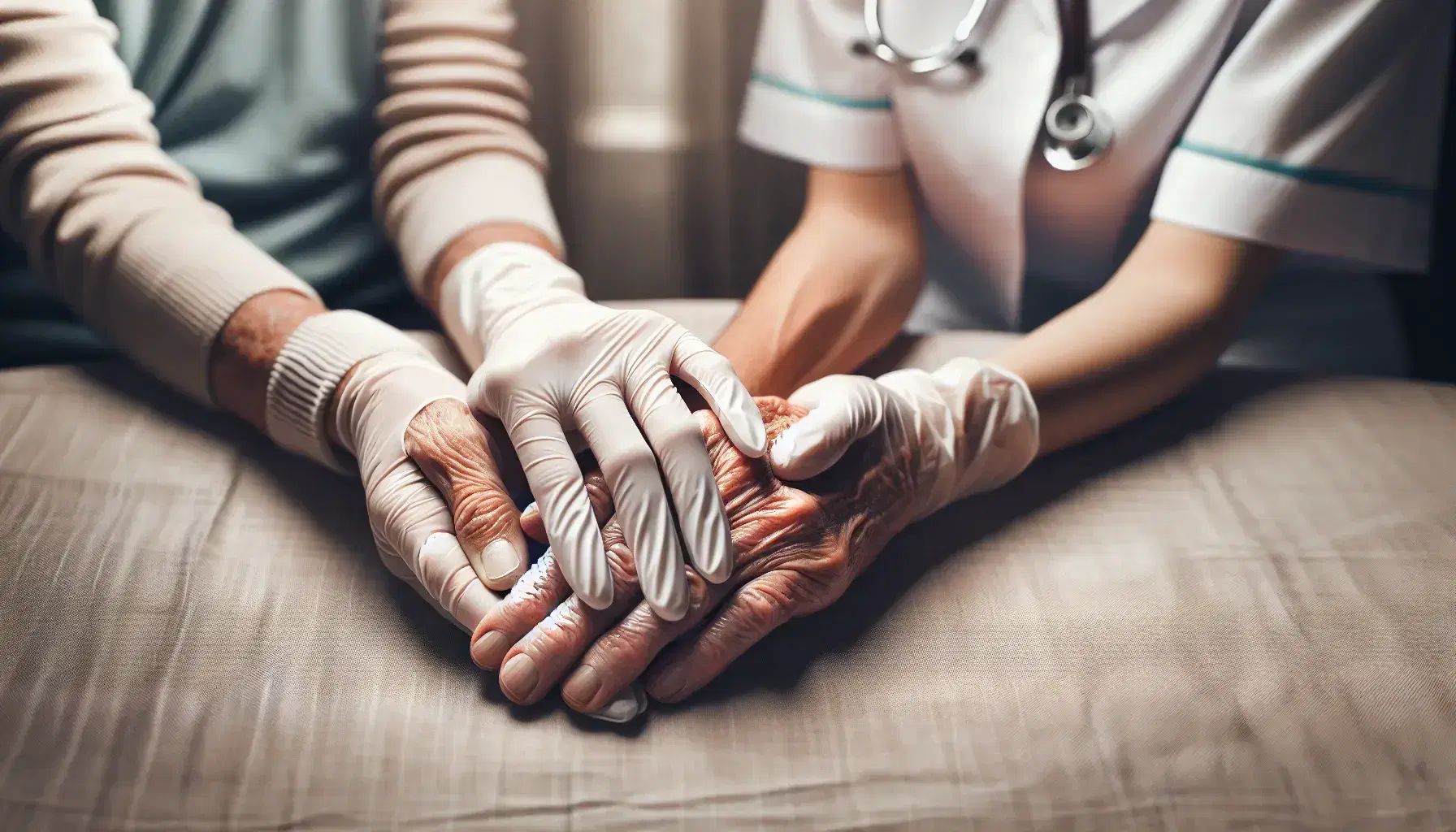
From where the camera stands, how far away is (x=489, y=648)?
23.0 inches

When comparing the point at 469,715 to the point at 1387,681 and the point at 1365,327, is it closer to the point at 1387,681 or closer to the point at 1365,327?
the point at 1387,681

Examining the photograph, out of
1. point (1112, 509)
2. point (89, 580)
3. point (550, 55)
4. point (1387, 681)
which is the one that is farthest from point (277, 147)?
point (1387, 681)

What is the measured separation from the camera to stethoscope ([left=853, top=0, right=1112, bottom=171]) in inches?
32.9

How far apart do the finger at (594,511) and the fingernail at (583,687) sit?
0.09 metres

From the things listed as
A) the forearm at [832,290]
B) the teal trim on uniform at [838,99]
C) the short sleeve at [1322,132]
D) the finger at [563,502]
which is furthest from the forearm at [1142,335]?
the finger at [563,502]

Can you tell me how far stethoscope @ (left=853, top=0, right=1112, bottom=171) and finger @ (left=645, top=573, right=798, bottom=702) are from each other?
45 cm

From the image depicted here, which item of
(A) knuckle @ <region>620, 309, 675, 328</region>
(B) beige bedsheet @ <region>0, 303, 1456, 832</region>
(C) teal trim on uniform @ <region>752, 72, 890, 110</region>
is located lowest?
(B) beige bedsheet @ <region>0, 303, 1456, 832</region>

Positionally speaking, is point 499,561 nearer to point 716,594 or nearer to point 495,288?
point 716,594

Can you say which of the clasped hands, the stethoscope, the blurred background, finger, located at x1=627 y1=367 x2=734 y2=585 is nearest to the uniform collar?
the stethoscope

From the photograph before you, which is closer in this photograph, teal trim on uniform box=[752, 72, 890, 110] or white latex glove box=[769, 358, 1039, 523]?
white latex glove box=[769, 358, 1039, 523]

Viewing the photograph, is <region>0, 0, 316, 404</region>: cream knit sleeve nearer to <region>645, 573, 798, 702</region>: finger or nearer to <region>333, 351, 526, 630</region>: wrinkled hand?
<region>333, 351, 526, 630</region>: wrinkled hand

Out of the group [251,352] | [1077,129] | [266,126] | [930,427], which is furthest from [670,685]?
[266,126]

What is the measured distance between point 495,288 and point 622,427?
0.22 m

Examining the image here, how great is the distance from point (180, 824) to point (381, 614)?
16cm
